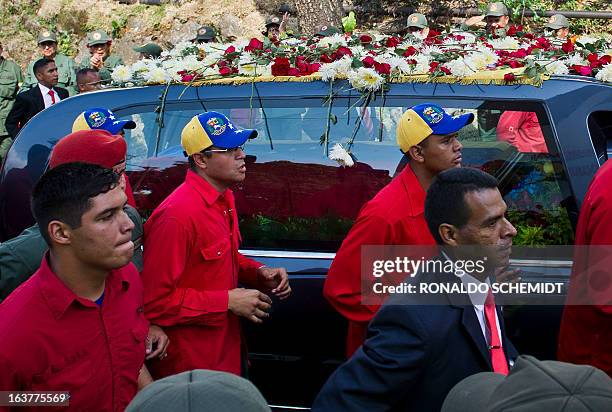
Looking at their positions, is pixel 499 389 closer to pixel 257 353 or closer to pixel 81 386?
pixel 81 386

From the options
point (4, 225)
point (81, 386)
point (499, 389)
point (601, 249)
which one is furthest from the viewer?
point (4, 225)

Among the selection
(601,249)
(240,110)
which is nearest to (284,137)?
(240,110)

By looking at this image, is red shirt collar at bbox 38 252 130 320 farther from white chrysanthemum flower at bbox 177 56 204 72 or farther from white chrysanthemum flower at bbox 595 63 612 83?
white chrysanthemum flower at bbox 595 63 612 83

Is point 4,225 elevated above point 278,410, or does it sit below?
above

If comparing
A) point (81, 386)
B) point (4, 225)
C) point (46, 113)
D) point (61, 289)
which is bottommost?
point (4, 225)

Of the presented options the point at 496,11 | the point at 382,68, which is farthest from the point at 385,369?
the point at 496,11

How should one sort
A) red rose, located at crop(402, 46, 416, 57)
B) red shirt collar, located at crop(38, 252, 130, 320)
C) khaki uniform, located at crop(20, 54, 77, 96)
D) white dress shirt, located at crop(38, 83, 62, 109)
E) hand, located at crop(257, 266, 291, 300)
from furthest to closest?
1. khaki uniform, located at crop(20, 54, 77, 96)
2. white dress shirt, located at crop(38, 83, 62, 109)
3. red rose, located at crop(402, 46, 416, 57)
4. hand, located at crop(257, 266, 291, 300)
5. red shirt collar, located at crop(38, 252, 130, 320)

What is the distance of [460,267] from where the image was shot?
8.80ft

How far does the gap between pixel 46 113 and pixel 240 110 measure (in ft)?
3.81

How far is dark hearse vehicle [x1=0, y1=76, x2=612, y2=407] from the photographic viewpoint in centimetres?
420

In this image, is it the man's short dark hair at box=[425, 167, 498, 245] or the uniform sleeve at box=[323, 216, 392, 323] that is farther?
the uniform sleeve at box=[323, 216, 392, 323]

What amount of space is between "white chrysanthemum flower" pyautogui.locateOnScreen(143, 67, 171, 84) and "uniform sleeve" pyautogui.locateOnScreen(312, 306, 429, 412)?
2.68m

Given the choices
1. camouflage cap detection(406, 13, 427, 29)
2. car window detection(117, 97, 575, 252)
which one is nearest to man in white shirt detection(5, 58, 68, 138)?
camouflage cap detection(406, 13, 427, 29)

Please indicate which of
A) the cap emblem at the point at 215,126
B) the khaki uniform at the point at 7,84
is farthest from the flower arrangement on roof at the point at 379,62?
the khaki uniform at the point at 7,84
